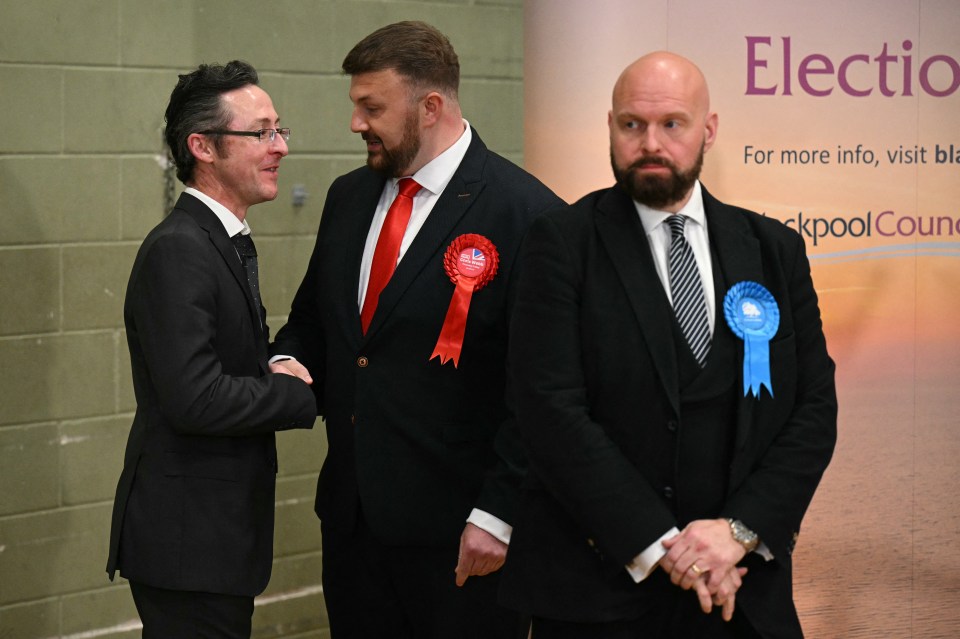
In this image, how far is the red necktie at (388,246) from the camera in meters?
2.49

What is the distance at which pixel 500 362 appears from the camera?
2.45m

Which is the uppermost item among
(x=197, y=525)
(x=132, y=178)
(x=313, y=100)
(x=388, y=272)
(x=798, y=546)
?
(x=313, y=100)

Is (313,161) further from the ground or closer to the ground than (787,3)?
closer to the ground

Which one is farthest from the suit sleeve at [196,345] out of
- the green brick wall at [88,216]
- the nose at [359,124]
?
the green brick wall at [88,216]

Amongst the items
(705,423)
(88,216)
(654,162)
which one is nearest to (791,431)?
(705,423)

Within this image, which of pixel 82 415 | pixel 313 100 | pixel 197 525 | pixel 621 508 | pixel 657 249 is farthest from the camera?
pixel 313 100

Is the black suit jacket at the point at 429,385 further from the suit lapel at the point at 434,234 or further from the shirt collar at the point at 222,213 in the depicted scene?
the shirt collar at the point at 222,213

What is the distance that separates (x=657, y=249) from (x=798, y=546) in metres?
1.64

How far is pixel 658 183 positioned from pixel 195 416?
0.90 meters

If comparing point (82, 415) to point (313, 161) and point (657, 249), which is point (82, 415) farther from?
point (657, 249)

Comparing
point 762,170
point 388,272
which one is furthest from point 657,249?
point 762,170

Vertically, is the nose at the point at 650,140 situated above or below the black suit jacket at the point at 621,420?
above

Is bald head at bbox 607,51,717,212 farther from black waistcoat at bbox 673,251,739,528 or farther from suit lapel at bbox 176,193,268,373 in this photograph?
suit lapel at bbox 176,193,268,373

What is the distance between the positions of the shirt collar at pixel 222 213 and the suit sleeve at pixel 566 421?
2.20ft
